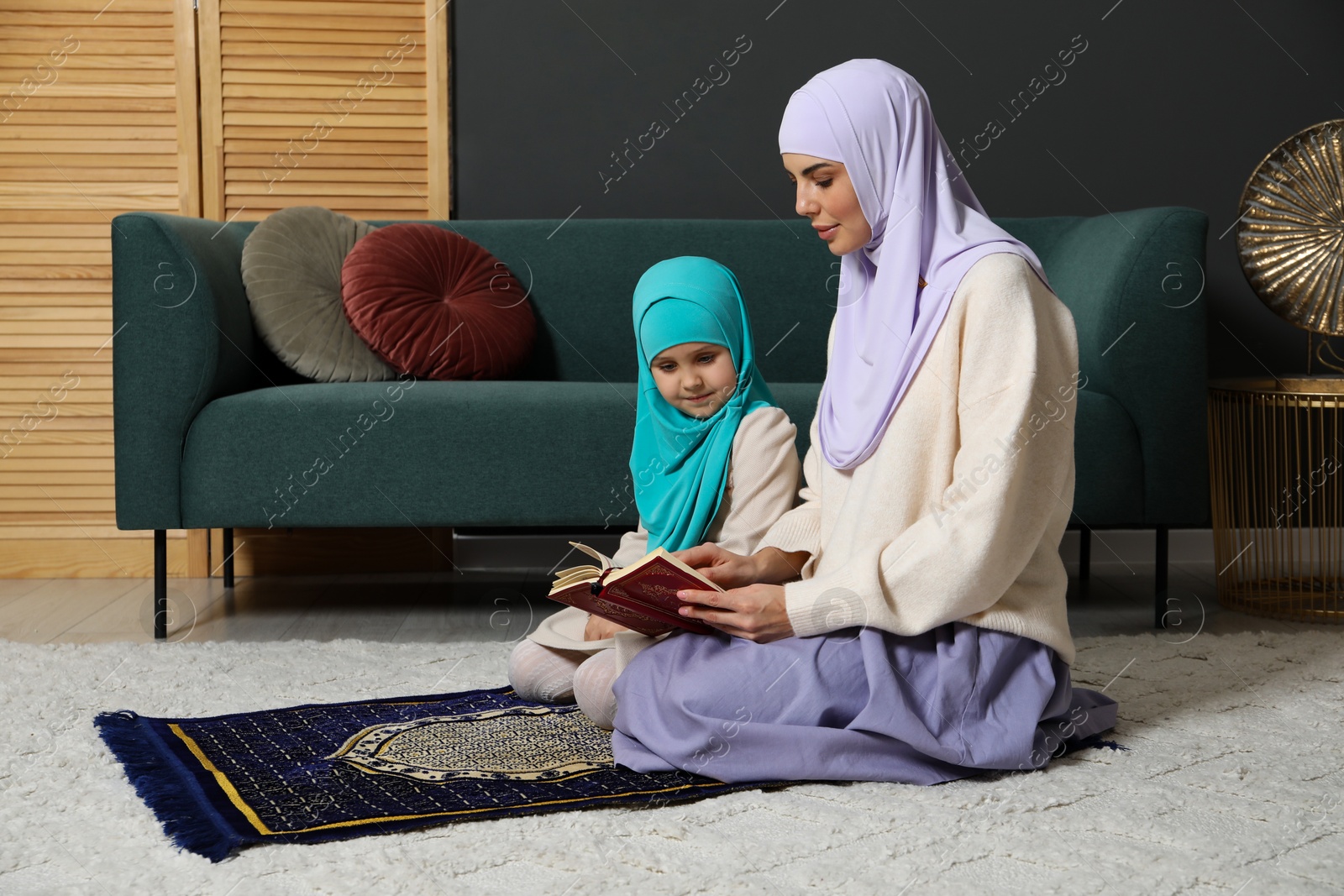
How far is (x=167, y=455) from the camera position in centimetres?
216

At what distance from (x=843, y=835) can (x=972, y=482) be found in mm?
411

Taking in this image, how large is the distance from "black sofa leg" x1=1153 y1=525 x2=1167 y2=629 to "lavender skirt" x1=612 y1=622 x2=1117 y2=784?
1123 millimetres

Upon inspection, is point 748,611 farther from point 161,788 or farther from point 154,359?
point 154,359

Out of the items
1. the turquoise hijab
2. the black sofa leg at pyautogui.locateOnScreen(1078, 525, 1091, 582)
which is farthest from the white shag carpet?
the black sofa leg at pyautogui.locateOnScreen(1078, 525, 1091, 582)

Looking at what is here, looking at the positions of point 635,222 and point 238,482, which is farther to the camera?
point 635,222

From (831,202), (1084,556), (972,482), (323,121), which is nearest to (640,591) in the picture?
(972,482)

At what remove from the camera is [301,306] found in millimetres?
2473

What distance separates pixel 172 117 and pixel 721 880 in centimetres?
267

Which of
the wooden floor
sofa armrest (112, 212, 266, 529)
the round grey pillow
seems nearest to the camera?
sofa armrest (112, 212, 266, 529)

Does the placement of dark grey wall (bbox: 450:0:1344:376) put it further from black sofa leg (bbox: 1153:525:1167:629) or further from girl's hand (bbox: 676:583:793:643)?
girl's hand (bbox: 676:583:793:643)

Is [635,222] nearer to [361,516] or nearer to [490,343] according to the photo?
[490,343]

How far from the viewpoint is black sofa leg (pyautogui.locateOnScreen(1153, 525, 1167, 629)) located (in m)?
2.30

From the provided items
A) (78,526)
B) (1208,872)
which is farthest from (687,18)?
(1208,872)

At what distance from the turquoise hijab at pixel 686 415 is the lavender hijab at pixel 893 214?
0.30m
